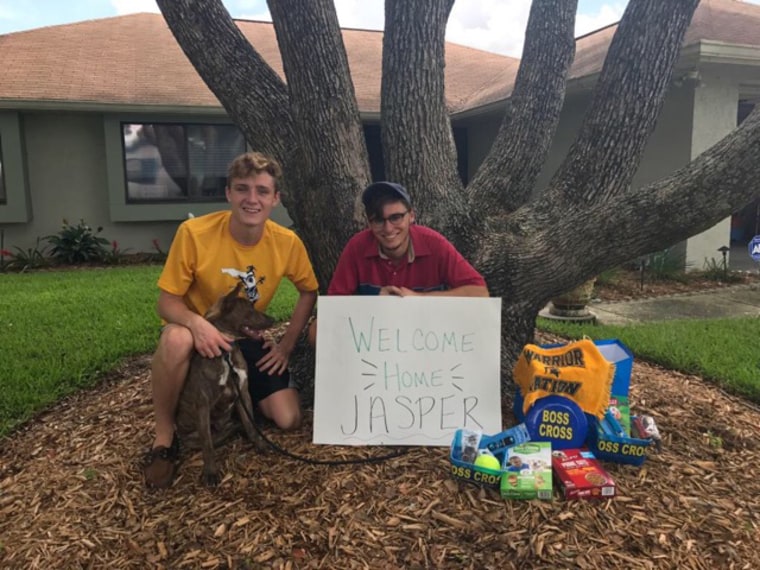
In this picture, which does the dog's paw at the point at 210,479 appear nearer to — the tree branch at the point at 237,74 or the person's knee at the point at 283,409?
the person's knee at the point at 283,409

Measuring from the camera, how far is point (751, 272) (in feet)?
30.9

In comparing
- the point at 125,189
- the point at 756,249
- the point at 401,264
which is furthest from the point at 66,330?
the point at 756,249

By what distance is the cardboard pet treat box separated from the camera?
2.60 meters

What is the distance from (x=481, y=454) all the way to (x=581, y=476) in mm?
431

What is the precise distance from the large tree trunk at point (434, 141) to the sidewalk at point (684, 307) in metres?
3.55

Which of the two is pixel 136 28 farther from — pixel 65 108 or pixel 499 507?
pixel 499 507

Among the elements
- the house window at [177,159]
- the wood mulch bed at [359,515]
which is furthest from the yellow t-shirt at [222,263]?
the house window at [177,159]

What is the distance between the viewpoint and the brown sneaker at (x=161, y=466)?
2844mm

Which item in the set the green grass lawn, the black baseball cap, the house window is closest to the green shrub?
the house window

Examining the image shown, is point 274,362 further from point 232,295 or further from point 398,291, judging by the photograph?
point 398,291

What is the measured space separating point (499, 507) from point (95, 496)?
5.96 ft

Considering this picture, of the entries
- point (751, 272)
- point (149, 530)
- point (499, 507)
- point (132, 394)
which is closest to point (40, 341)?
point (132, 394)

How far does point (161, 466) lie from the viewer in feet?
9.45

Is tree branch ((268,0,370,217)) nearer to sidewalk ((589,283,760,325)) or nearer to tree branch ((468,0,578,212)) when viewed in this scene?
tree branch ((468,0,578,212))
